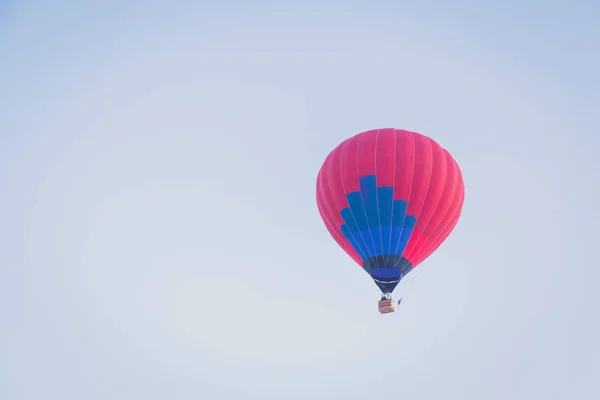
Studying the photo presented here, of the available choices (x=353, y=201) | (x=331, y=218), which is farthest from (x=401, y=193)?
(x=331, y=218)

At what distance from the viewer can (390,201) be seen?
3516 cm

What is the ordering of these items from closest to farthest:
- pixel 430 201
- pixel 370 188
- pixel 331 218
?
pixel 430 201, pixel 370 188, pixel 331 218

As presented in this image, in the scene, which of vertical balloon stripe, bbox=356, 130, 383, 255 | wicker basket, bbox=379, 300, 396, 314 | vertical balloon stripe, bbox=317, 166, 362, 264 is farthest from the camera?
vertical balloon stripe, bbox=317, 166, 362, 264

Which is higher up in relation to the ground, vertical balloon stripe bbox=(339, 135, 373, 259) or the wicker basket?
vertical balloon stripe bbox=(339, 135, 373, 259)

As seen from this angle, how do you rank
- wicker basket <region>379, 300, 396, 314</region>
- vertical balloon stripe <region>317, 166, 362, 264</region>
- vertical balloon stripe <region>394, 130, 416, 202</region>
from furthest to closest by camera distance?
1. vertical balloon stripe <region>317, 166, 362, 264</region>
2. vertical balloon stripe <region>394, 130, 416, 202</region>
3. wicker basket <region>379, 300, 396, 314</region>

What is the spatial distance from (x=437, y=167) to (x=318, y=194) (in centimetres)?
465

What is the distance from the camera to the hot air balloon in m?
34.9

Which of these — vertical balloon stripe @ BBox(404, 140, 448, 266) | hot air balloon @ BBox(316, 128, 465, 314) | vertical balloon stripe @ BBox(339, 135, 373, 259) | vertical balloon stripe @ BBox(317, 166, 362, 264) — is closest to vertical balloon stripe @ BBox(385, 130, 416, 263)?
hot air balloon @ BBox(316, 128, 465, 314)

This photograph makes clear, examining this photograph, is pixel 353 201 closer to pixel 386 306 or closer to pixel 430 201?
pixel 430 201

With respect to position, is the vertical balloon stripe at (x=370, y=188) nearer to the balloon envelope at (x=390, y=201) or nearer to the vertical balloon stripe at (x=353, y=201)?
the balloon envelope at (x=390, y=201)

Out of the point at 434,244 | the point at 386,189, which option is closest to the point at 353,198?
the point at 386,189

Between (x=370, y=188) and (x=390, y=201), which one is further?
(x=370, y=188)

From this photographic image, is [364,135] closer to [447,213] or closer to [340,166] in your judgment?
[340,166]

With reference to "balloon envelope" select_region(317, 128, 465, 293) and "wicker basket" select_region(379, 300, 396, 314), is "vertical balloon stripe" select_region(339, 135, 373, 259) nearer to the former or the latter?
"balloon envelope" select_region(317, 128, 465, 293)
